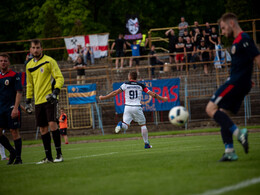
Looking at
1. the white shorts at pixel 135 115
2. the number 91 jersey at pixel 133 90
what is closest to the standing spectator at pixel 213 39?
the number 91 jersey at pixel 133 90

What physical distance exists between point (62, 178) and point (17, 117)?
14.5 ft

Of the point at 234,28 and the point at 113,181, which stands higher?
the point at 234,28

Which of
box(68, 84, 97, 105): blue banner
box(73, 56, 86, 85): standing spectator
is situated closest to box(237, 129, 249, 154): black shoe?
box(68, 84, 97, 105): blue banner

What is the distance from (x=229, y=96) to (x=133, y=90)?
685 centimetres

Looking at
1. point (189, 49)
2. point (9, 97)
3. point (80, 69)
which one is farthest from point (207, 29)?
point (9, 97)

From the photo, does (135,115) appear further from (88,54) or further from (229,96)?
(88,54)

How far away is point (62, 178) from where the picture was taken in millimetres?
6879

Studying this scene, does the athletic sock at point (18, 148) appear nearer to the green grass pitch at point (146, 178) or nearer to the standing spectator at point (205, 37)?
the green grass pitch at point (146, 178)

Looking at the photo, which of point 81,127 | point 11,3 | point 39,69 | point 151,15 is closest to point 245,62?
point 39,69

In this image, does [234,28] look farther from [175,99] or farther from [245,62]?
[175,99]

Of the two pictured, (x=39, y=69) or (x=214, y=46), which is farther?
(x=214, y=46)

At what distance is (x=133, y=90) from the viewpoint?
46.1 ft

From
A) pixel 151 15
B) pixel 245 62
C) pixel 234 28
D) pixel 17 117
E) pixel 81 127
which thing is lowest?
pixel 81 127

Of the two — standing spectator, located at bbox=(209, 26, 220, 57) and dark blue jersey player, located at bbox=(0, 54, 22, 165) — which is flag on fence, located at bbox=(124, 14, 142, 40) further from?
dark blue jersey player, located at bbox=(0, 54, 22, 165)
